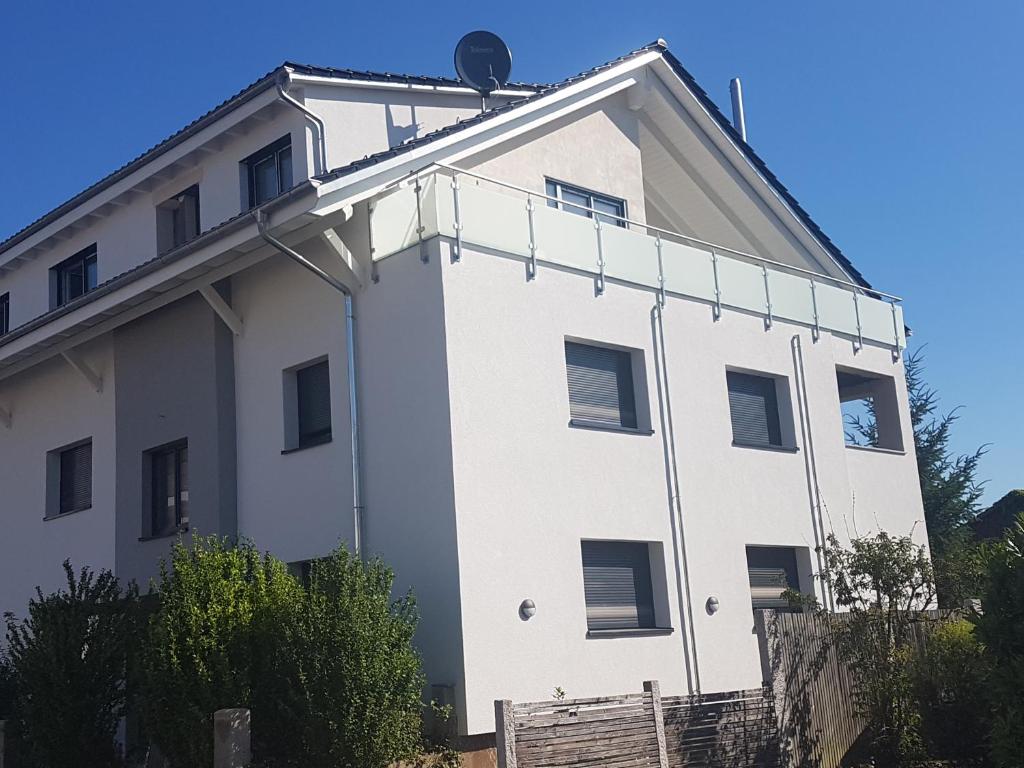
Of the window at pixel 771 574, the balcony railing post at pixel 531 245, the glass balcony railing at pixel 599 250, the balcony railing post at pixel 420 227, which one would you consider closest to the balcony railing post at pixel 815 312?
the glass balcony railing at pixel 599 250

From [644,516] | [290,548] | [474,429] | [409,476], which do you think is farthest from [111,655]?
[644,516]

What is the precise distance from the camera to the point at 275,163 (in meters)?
17.8

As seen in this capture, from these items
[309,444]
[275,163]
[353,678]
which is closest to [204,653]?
[353,678]

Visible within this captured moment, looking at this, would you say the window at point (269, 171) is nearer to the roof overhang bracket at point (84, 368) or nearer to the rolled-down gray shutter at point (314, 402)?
the rolled-down gray shutter at point (314, 402)

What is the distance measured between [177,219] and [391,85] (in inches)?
177

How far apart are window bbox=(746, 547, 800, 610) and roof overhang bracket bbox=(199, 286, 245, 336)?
315 inches

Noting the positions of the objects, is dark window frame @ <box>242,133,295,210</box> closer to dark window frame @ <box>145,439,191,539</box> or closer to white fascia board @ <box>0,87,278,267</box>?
white fascia board @ <box>0,87,278,267</box>

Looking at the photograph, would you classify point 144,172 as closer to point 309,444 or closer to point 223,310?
point 223,310

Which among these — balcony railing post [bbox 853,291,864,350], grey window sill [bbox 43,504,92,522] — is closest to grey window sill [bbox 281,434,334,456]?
grey window sill [bbox 43,504,92,522]

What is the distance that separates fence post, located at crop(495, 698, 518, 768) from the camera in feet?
37.7

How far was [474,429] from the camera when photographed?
1408 centimetres

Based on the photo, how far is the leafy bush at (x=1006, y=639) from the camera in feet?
37.7

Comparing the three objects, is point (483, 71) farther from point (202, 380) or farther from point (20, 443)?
point (20, 443)

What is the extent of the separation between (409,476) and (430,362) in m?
1.37
